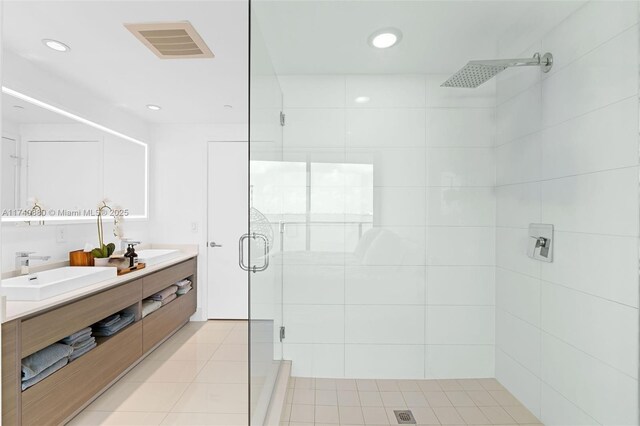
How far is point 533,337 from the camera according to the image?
5.32ft

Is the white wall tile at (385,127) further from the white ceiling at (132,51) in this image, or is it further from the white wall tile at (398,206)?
the white ceiling at (132,51)

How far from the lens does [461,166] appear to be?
1646mm

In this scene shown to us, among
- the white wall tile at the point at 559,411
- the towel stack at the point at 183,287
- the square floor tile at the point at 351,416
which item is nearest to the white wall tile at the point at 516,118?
the white wall tile at the point at 559,411

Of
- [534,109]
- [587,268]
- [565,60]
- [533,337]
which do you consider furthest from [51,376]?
[565,60]

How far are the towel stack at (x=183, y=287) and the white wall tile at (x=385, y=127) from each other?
2550 mm

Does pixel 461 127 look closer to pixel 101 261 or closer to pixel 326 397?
pixel 326 397

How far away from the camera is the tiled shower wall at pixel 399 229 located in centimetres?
165

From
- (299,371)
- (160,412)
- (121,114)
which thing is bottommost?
(160,412)

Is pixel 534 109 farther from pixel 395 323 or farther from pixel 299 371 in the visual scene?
pixel 299 371

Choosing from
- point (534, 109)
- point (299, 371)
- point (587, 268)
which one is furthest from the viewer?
point (299, 371)

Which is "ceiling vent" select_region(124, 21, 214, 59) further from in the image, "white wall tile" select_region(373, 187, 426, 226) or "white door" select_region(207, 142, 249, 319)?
"white door" select_region(207, 142, 249, 319)

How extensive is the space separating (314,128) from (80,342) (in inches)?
75.4

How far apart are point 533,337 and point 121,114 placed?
3778mm

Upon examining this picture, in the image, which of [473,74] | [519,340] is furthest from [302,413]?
[473,74]
